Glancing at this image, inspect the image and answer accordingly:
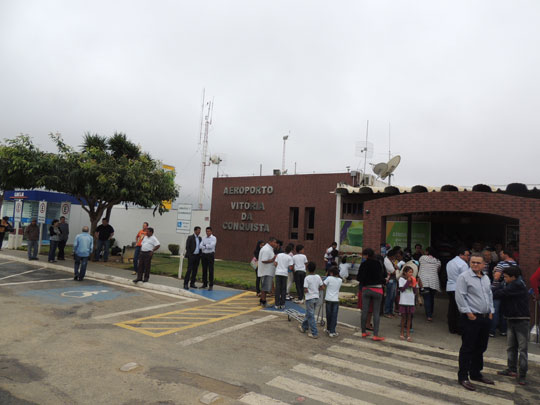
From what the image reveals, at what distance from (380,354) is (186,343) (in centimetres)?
349

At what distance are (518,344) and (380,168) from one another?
13.0 meters

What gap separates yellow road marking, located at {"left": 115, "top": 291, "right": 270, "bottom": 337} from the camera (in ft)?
24.5

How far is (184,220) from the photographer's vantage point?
13.4 m

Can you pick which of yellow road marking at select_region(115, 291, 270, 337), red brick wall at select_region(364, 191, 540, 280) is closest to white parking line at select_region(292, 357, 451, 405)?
yellow road marking at select_region(115, 291, 270, 337)

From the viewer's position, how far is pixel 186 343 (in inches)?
261

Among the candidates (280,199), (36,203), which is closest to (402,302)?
(280,199)

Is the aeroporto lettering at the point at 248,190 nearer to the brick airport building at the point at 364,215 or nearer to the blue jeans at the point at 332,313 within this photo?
the brick airport building at the point at 364,215

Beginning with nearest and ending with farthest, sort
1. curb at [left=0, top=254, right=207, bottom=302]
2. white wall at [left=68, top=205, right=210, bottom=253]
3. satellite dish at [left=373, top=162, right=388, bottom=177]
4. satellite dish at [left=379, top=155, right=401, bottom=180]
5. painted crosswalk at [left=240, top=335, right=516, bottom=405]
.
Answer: painted crosswalk at [left=240, top=335, right=516, bottom=405], curb at [left=0, top=254, right=207, bottom=302], satellite dish at [left=379, top=155, right=401, bottom=180], satellite dish at [left=373, top=162, right=388, bottom=177], white wall at [left=68, top=205, right=210, bottom=253]

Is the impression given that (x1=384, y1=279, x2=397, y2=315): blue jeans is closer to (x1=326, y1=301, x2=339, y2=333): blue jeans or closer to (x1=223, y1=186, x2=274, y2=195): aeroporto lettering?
(x1=326, y1=301, x2=339, y2=333): blue jeans

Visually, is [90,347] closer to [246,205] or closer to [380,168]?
[380,168]

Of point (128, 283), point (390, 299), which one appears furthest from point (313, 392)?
point (128, 283)

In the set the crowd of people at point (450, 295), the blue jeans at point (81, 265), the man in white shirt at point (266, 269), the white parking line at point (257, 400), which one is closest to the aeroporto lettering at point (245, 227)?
the crowd of people at point (450, 295)

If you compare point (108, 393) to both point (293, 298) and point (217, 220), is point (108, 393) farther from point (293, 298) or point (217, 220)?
point (217, 220)

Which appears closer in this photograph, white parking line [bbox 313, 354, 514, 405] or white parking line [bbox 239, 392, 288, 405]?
white parking line [bbox 239, 392, 288, 405]
